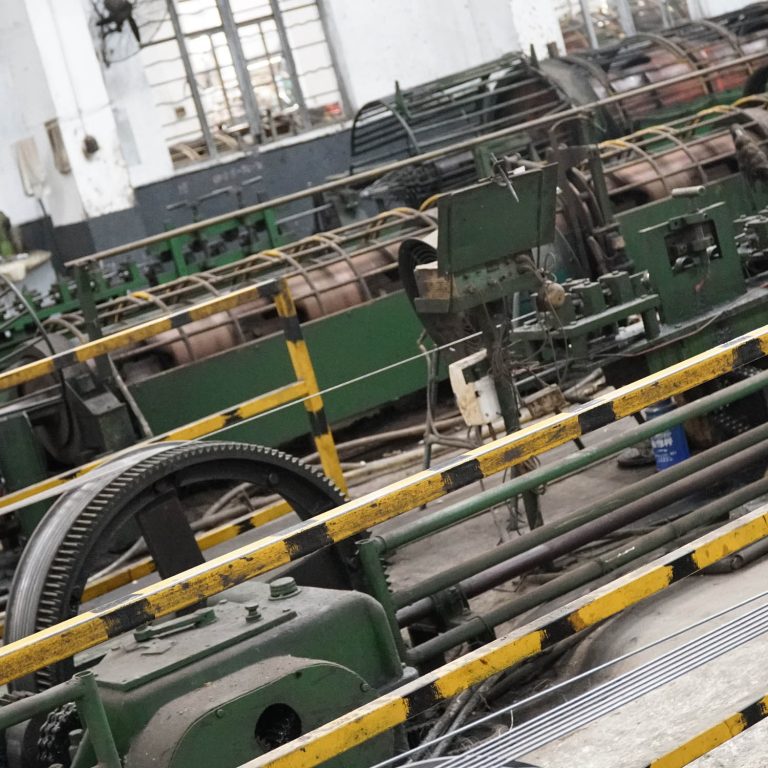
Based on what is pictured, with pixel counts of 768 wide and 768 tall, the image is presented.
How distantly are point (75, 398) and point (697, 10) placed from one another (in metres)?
12.5

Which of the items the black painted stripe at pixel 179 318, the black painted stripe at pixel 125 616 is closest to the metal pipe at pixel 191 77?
the black painted stripe at pixel 179 318

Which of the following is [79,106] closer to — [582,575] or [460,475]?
[582,575]

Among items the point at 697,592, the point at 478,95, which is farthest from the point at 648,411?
the point at 478,95

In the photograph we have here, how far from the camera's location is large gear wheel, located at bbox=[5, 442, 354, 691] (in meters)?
3.51

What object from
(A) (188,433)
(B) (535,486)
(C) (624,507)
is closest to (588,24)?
(A) (188,433)

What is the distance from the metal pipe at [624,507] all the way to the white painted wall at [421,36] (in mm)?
11363

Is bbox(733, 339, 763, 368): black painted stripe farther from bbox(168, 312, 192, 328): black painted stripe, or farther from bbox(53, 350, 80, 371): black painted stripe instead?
bbox(53, 350, 80, 371): black painted stripe

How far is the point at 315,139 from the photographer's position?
592 inches

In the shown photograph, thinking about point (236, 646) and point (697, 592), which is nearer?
point (236, 646)

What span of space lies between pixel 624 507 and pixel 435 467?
124cm

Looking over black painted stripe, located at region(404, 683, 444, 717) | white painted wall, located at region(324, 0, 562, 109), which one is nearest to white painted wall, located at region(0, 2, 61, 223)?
white painted wall, located at region(324, 0, 562, 109)

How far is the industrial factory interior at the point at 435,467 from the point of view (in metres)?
2.71

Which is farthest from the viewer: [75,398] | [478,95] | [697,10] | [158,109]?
[697,10]

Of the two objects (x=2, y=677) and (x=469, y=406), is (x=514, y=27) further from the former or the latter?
(x=2, y=677)
